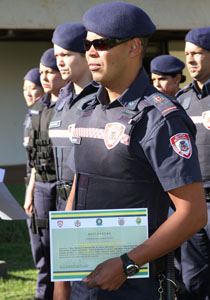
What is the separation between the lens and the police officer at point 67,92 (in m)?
4.66

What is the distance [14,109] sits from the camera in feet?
68.5

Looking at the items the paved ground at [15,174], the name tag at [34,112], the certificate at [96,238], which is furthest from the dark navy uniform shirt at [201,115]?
the paved ground at [15,174]

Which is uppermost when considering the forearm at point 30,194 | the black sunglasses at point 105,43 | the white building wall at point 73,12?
the black sunglasses at point 105,43

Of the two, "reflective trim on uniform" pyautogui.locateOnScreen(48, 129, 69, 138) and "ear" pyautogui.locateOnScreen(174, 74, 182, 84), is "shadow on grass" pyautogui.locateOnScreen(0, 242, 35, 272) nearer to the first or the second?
"ear" pyautogui.locateOnScreen(174, 74, 182, 84)

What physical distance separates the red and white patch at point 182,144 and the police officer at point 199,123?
2755mm

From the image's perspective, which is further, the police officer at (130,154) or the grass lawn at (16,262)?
the grass lawn at (16,262)

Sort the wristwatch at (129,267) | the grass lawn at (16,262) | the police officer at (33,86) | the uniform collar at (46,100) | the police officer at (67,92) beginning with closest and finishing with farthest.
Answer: the wristwatch at (129,267) < the police officer at (67,92) < the uniform collar at (46,100) < the grass lawn at (16,262) < the police officer at (33,86)

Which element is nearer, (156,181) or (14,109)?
(156,181)

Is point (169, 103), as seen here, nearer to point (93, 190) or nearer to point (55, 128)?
point (93, 190)

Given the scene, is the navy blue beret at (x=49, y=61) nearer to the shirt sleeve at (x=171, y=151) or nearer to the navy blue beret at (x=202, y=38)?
the navy blue beret at (x=202, y=38)

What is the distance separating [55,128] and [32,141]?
108 centimetres

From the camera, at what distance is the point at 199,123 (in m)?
5.15

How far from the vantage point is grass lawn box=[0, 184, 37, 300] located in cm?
634

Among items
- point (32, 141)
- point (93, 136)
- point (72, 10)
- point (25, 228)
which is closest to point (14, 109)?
point (72, 10)
